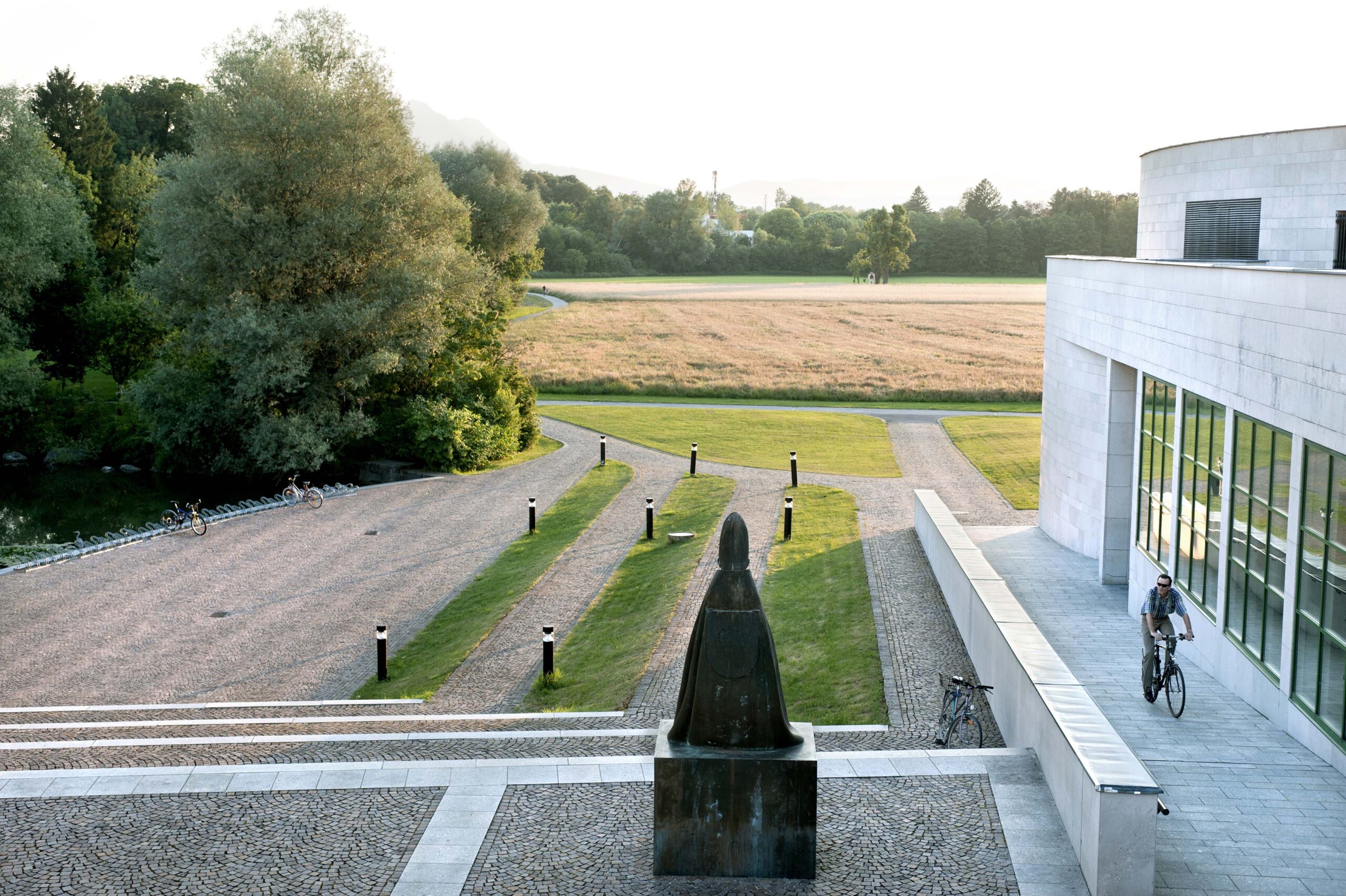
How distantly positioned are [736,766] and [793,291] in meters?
96.8

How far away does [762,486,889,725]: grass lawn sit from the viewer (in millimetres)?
13938

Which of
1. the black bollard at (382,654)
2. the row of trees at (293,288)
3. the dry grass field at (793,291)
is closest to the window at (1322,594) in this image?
the black bollard at (382,654)

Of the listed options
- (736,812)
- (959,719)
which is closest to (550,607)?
(959,719)

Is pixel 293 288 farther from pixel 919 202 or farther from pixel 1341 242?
pixel 919 202

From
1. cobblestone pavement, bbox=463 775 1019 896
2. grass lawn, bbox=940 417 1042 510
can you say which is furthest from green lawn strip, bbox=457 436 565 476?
cobblestone pavement, bbox=463 775 1019 896

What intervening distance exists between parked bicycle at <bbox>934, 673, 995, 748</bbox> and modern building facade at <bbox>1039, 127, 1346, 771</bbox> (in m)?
3.39

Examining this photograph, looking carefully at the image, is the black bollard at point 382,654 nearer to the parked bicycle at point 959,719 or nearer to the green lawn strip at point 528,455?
the parked bicycle at point 959,719

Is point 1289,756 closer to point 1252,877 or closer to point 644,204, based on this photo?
point 1252,877

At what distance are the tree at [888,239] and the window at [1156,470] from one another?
102 metres

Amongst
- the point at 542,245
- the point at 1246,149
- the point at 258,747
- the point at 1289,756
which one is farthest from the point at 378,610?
the point at 542,245

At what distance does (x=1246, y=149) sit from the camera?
18516 mm

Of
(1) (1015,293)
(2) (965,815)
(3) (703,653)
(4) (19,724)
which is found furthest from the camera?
(1) (1015,293)

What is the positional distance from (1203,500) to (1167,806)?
616 cm

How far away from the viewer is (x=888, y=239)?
118m
